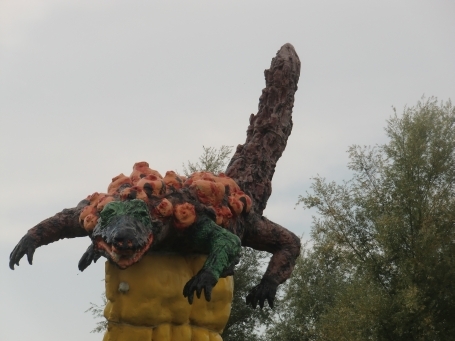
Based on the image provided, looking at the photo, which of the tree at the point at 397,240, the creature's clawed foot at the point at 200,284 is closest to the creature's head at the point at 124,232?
the creature's clawed foot at the point at 200,284

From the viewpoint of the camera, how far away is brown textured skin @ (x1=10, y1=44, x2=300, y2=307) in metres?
6.78

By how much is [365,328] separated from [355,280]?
1.08 metres

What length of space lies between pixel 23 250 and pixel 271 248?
6.26 feet

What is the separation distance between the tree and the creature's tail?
25.2 ft

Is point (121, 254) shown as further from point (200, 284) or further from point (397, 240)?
point (397, 240)

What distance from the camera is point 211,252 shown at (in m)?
6.29

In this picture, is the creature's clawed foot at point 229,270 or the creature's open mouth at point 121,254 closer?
the creature's open mouth at point 121,254

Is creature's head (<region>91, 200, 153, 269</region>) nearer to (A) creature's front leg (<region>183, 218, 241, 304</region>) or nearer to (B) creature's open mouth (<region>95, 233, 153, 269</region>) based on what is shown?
(B) creature's open mouth (<region>95, 233, 153, 269</region>)

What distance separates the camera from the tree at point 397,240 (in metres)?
15.3

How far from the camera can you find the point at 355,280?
635 inches

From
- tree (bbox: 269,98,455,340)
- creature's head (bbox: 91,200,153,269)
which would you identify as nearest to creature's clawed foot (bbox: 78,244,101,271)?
creature's head (bbox: 91,200,153,269)

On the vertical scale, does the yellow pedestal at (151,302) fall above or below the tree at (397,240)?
below

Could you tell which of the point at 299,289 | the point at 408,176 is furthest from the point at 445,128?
the point at 299,289

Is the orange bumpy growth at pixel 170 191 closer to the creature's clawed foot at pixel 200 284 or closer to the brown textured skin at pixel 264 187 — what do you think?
the brown textured skin at pixel 264 187
